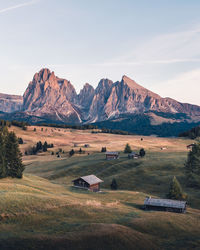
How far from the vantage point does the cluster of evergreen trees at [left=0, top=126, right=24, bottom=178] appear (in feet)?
199

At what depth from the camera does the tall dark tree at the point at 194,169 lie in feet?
→ 247

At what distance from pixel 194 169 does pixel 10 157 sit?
56.8 metres

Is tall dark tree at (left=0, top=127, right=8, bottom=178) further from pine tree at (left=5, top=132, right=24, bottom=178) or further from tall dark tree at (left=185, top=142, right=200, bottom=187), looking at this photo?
Answer: tall dark tree at (left=185, top=142, right=200, bottom=187)

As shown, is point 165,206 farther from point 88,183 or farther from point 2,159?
point 2,159

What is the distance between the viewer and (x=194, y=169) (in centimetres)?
7994

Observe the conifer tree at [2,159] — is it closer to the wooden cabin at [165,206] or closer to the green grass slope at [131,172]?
the green grass slope at [131,172]

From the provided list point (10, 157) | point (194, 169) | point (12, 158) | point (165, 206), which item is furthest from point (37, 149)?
point (165, 206)

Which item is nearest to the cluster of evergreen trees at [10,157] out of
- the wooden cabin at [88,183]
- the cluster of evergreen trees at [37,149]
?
the wooden cabin at [88,183]

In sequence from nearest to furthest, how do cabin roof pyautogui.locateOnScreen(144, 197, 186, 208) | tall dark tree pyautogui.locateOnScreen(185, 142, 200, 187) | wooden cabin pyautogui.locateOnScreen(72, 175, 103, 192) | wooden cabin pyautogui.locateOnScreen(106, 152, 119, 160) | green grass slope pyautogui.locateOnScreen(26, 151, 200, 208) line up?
cabin roof pyautogui.locateOnScreen(144, 197, 186, 208) → wooden cabin pyautogui.locateOnScreen(72, 175, 103, 192) → green grass slope pyautogui.locateOnScreen(26, 151, 200, 208) → tall dark tree pyautogui.locateOnScreen(185, 142, 200, 187) → wooden cabin pyautogui.locateOnScreen(106, 152, 119, 160)

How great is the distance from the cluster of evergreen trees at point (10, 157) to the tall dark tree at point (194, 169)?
50.9 metres

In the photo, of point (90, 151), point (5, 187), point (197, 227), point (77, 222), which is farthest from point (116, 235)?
point (90, 151)

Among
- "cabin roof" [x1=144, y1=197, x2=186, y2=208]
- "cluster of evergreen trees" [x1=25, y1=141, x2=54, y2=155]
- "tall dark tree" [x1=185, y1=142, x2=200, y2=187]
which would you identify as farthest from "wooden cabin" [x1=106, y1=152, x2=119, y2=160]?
"cluster of evergreen trees" [x1=25, y1=141, x2=54, y2=155]

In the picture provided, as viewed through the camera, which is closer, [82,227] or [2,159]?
[82,227]

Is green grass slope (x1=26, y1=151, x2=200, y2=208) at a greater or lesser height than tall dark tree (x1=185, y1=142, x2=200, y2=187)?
lesser
